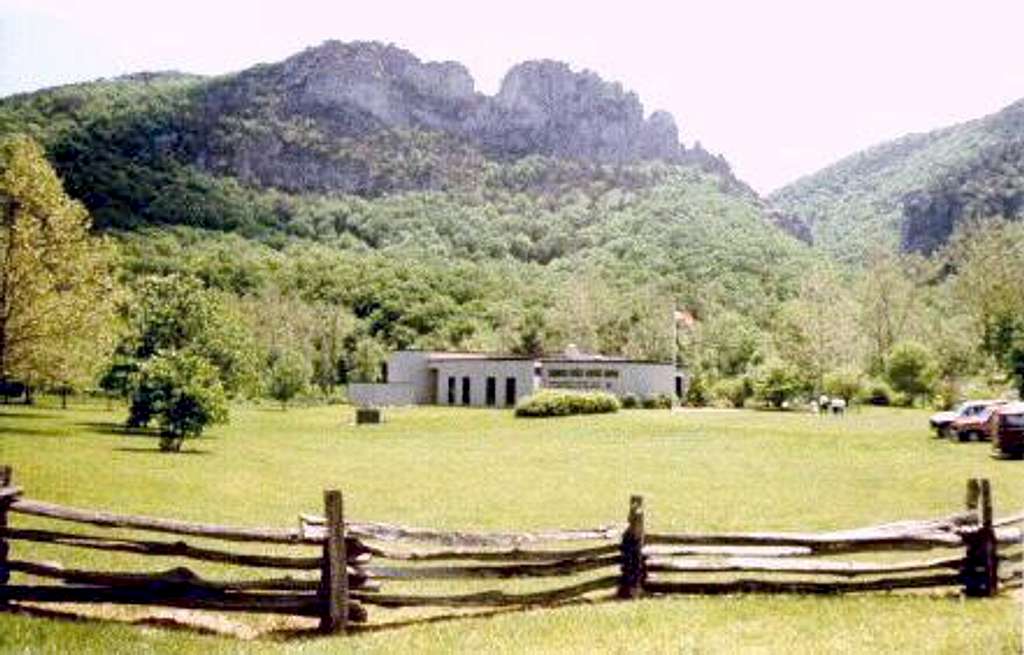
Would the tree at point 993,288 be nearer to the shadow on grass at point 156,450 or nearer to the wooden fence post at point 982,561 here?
the shadow on grass at point 156,450

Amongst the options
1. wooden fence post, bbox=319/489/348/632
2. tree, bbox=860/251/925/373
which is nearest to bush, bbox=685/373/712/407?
tree, bbox=860/251/925/373

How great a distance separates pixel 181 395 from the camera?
39312 millimetres

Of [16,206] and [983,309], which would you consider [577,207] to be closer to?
[983,309]

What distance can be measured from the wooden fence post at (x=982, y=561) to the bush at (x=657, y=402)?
5182 centimetres

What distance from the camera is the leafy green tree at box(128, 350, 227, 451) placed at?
128 feet

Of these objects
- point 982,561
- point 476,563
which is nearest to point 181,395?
point 476,563

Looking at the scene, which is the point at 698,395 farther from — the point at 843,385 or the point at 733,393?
the point at 843,385

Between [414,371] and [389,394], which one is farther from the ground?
[414,371]

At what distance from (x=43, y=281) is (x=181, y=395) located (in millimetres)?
6535

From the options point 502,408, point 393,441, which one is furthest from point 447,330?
point 393,441

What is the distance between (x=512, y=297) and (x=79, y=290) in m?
95.6

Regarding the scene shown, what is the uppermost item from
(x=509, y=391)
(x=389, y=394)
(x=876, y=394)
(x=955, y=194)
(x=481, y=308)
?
(x=955, y=194)

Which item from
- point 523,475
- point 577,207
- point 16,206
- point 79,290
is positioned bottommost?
point 523,475

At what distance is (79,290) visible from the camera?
3809 centimetres
